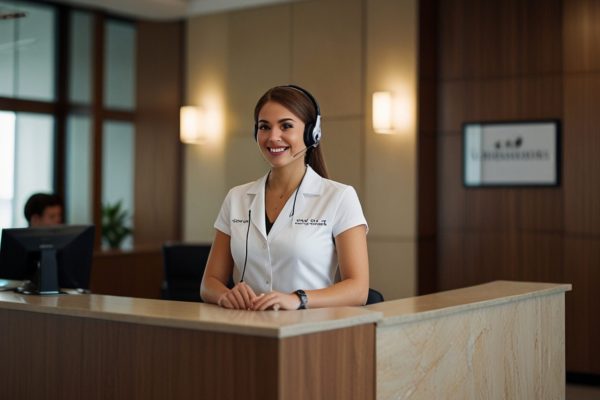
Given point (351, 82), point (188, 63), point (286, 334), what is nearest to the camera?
point (286, 334)

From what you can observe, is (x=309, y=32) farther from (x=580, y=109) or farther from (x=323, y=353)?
(x=323, y=353)

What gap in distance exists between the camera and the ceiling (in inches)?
313

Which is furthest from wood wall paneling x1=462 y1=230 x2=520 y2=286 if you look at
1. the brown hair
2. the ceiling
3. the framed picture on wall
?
the brown hair

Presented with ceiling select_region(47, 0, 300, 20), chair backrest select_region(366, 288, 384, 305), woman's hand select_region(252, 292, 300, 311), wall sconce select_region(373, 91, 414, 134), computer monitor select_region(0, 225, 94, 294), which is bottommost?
chair backrest select_region(366, 288, 384, 305)

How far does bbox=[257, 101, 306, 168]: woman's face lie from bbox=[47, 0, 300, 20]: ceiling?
4797 mm

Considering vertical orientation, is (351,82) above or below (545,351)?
above

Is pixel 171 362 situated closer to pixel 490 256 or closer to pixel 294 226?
pixel 294 226

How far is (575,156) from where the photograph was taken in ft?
22.1

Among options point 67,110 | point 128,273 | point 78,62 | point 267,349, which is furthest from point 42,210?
point 267,349

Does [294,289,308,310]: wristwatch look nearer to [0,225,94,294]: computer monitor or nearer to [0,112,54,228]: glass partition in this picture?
[0,225,94,294]: computer monitor

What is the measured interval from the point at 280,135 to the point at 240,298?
66cm

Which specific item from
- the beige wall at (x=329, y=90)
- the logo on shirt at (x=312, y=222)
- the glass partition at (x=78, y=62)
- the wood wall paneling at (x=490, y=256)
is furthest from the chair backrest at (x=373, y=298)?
the glass partition at (x=78, y=62)

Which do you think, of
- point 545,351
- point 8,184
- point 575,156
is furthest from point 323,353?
point 8,184

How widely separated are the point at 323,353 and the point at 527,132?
472cm
